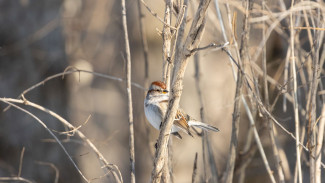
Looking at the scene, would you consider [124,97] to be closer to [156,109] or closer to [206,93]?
[206,93]

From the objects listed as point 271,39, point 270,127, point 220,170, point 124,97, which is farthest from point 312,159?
point 271,39

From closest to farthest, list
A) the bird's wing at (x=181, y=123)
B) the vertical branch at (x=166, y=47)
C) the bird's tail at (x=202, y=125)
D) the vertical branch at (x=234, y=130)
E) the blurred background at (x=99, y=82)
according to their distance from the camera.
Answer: the vertical branch at (x=166, y=47)
the vertical branch at (x=234, y=130)
the bird's tail at (x=202, y=125)
the bird's wing at (x=181, y=123)
the blurred background at (x=99, y=82)

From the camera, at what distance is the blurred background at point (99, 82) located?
483cm

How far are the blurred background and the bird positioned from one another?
0.91m

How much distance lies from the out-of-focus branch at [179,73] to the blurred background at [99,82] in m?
2.38

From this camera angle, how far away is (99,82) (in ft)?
16.8

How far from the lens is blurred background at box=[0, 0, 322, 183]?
15.9 feet

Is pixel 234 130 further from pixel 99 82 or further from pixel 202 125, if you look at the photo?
pixel 99 82

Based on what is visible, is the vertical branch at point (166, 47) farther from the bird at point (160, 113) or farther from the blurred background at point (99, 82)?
the blurred background at point (99, 82)

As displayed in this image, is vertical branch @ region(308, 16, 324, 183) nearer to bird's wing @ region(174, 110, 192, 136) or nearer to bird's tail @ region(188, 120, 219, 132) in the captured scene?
bird's tail @ region(188, 120, 219, 132)

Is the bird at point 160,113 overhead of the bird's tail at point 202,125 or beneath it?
overhead

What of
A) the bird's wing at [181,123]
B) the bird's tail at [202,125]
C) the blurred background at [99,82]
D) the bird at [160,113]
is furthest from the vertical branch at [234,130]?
the blurred background at [99,82]

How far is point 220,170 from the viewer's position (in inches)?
197

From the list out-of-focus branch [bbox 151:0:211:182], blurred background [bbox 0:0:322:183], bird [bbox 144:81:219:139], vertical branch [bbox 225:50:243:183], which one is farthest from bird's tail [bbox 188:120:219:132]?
blurred background [bbox 0:0:322:183]
